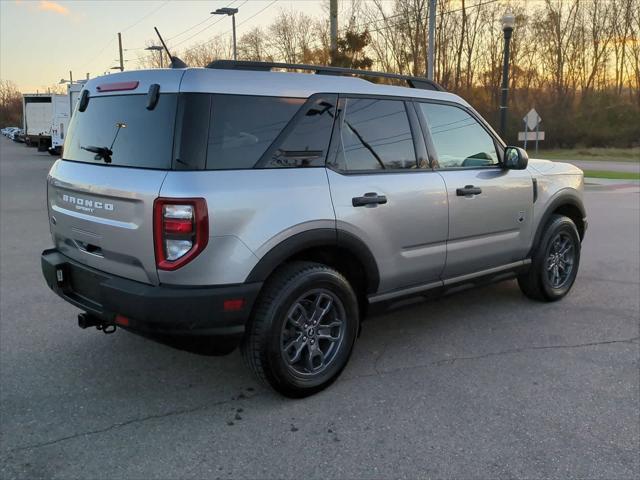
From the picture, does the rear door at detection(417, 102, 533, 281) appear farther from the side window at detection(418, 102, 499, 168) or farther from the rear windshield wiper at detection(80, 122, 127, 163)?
the rear windshield wiper at detection(80, 122, 127, 163)

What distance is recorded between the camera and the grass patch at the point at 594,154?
39.7m

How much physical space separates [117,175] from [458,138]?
2.55 m

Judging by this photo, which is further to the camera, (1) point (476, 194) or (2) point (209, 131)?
(1) point (476, 194)

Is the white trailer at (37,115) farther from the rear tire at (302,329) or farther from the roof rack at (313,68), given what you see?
the rear tire at (302,329)

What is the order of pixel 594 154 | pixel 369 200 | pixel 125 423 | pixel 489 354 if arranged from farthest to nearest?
pixel 594 154 < pixel 489 354 < pixel 369 200 < pixel 125 423

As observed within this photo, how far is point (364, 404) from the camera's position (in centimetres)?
340

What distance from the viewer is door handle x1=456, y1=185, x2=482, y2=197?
4176mm

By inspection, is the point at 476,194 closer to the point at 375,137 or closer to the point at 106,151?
the point at 375,137

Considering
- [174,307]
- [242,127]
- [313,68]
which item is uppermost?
[313,68]

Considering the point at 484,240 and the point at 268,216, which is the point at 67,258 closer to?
the point at 268,216

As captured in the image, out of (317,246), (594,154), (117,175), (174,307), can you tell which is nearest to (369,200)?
(317,246)

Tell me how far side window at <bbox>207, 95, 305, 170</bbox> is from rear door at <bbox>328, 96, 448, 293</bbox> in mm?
445

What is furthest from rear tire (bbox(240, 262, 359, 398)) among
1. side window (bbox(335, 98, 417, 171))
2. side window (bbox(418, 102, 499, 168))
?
side window (bbox(418, 102, 499, 168))

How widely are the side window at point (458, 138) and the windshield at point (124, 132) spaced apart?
6.40ft
